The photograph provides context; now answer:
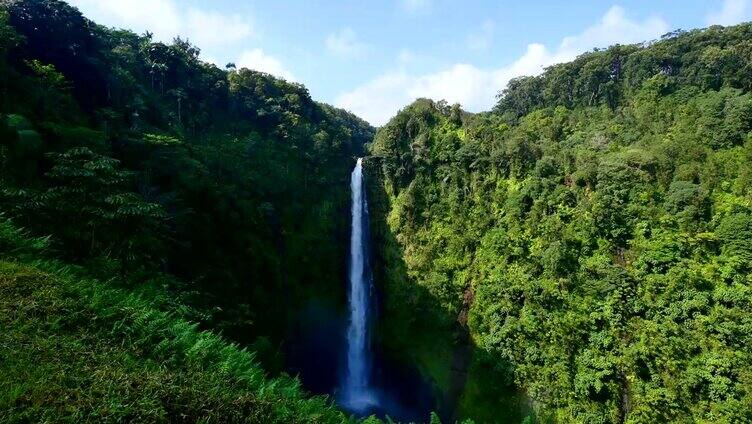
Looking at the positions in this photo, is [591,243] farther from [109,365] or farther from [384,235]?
[109,365]

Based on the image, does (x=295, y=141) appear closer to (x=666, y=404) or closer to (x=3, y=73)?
(x=3, y=73)

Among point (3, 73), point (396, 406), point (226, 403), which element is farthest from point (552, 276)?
point (3, 73)

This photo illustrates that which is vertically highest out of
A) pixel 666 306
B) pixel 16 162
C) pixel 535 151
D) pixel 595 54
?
pixel 595 54

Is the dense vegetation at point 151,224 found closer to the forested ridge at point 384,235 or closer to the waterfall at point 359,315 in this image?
the forested ridge at point 384,235

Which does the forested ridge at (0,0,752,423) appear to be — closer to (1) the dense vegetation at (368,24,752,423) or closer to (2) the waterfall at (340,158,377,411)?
(1) the dense vegetation at (368,24,752,423)

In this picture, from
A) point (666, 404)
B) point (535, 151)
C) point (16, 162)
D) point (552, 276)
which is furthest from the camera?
point (535, 151)

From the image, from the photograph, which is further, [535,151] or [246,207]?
[535,151]

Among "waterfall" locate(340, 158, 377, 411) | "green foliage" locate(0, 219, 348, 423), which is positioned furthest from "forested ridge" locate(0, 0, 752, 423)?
"waterfall" locate(340, 158, 377, 411)

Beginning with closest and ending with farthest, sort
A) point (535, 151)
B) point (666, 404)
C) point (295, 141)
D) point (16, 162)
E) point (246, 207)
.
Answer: point (16, 162), point (666, 404), point (246, 207), point (535, 151), point (295, 141)
